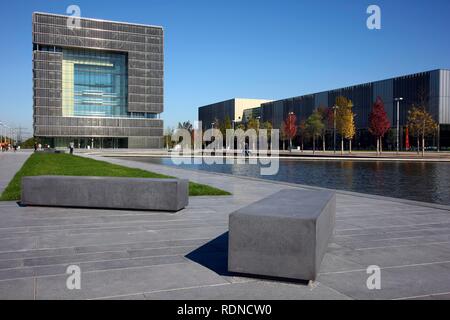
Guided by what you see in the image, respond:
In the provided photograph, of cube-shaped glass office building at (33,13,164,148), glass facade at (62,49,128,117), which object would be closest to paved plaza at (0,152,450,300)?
cube-shaped glass office building at (33,13,164,148)

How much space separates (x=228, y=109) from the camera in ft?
442

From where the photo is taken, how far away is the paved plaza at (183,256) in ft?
15.0

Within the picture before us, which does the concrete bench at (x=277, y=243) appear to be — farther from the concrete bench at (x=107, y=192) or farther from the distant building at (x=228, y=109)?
the distant building at (x=228, y=109)

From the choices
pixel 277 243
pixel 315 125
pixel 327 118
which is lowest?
pixel 277 243

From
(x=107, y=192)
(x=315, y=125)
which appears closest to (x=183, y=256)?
(x=107, y=192)

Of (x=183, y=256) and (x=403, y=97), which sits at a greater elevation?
(x=403, y=97)

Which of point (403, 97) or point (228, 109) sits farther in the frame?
point (228, 109)

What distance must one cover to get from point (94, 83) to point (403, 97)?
6906 centimetres

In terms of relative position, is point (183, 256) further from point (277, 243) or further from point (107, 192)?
point (107, 192)

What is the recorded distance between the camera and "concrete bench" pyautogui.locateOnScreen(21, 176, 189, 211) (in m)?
9.91

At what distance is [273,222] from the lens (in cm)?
480

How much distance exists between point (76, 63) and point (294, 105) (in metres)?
51.8

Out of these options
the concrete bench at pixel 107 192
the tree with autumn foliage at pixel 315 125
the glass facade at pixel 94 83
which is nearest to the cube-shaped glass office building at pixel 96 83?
the glass facade at pixel 94 83
